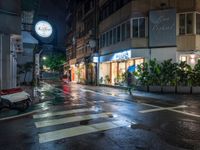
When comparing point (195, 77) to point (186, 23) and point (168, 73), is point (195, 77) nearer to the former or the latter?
point (168, 73)

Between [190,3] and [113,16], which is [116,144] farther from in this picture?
[113,16]

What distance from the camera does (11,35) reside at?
650 inches

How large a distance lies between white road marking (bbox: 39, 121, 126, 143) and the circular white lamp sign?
2758 mm

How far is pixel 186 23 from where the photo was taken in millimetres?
26484

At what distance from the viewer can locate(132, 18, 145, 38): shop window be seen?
2859 cm

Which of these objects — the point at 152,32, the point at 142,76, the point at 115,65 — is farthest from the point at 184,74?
the point at 115,65

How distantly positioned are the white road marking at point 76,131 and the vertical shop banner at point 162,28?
19.2 m

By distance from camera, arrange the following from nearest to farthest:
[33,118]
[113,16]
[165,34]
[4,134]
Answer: [4,134], [33,118], [165,34], [113,16]

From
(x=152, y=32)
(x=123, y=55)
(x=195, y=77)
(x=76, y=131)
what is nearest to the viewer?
(x=76, y=131)

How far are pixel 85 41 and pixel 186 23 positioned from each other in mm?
25253

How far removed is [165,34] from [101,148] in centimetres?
2246

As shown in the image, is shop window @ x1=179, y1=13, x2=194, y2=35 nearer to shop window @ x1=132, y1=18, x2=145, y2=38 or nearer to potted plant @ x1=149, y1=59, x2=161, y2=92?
shop window @ x1=132, y1=18, x2=145, y2=38

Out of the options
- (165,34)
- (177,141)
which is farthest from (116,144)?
(165,34)

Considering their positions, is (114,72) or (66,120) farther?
(114,72)
